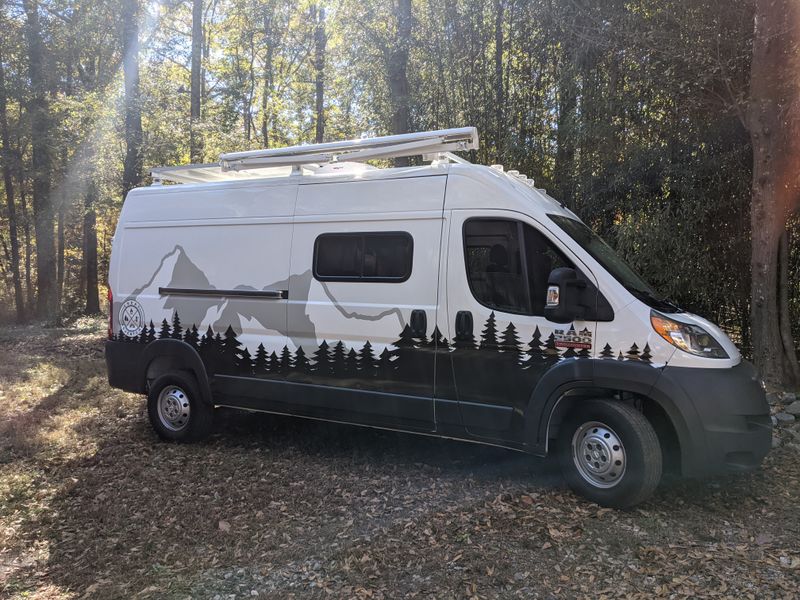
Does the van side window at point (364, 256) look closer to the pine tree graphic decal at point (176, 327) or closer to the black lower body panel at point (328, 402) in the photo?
the black lower body panel at point (328, 402)

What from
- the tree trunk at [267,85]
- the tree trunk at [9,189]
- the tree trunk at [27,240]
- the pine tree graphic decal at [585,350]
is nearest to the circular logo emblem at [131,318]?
the pine tree graphic decal at [585,350]

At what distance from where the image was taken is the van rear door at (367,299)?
457 cm

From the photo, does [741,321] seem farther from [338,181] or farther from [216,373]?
[216,373]

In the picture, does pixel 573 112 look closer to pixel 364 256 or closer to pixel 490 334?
pixel 364 256

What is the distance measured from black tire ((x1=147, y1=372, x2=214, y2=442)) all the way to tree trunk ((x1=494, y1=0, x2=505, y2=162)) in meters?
5.75

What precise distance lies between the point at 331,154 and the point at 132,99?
11041 millimetres

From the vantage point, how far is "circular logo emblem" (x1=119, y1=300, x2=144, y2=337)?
592 cm

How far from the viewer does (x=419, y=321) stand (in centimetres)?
454

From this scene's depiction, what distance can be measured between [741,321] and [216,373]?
6.41 meters

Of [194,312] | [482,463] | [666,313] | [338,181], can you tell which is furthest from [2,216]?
[666,313]

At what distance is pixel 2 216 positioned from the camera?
1878cm

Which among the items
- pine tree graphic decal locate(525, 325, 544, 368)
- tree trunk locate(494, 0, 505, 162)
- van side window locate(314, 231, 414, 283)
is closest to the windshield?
pine tree graphic decal locate(525, 325, 544, 368)

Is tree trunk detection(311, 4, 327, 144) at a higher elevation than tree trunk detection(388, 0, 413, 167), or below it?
higher

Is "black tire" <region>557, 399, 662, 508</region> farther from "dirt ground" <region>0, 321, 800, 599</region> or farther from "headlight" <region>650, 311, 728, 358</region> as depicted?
"headlight" <region>650, 311, 728, 358</region>
